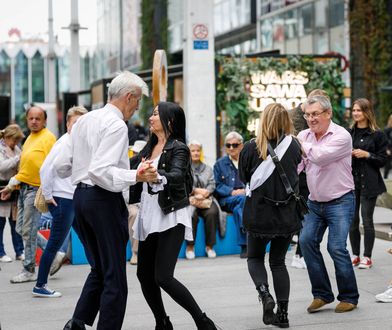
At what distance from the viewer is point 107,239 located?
5.67 meters

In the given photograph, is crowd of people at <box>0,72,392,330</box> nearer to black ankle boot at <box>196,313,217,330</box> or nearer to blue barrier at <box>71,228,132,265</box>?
black ankle boot at <box>196,313,217,330</box>

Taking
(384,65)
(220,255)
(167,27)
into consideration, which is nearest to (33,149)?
(220,255)

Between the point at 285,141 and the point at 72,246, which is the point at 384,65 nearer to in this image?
the point at 72,246

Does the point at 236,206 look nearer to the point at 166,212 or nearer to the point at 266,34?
the point at 166,212

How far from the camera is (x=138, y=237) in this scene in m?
6.18

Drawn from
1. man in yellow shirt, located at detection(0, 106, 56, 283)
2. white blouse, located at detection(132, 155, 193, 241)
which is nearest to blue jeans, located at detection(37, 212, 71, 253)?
man in yellow shirt, located at detection(0, 106, 56, 283)

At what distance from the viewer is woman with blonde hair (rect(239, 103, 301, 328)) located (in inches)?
262

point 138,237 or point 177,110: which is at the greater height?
point 177,110

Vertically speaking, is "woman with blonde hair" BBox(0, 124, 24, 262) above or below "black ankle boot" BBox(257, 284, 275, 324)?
above

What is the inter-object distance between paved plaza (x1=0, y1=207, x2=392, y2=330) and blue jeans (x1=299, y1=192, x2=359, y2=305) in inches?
7.3

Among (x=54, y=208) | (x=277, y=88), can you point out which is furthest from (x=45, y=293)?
(x=277, y=88)

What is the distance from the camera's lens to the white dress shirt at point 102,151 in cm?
550

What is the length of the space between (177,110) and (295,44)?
1221 inches

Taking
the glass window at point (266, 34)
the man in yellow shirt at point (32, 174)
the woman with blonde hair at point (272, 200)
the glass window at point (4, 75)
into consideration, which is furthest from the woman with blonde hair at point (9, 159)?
the glass window at point (4, 75)
